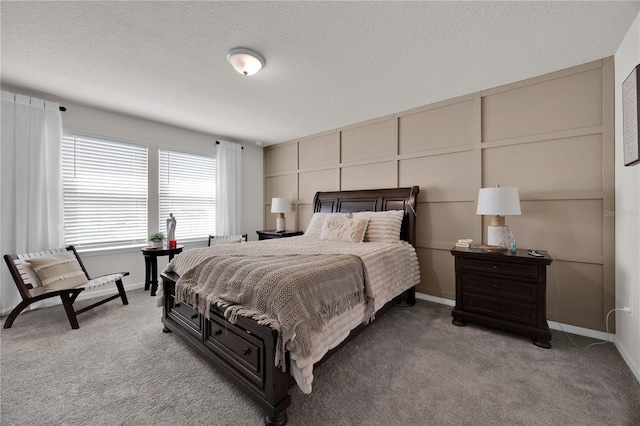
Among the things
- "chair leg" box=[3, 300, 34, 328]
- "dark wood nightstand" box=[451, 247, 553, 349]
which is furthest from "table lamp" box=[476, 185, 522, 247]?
"chair leg" box=[3, 300, 34, 328]

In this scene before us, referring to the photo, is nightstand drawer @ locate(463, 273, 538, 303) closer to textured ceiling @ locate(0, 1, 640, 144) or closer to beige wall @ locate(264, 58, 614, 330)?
beige wall @ locate(264, 58, 614, 330)

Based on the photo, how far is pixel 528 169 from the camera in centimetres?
275

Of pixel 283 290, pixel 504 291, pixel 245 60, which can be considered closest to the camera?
pixel 283 290

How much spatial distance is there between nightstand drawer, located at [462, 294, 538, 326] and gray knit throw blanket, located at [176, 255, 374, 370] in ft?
3.62

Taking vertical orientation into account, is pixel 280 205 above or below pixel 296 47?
below

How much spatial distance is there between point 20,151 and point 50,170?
306 millimetres

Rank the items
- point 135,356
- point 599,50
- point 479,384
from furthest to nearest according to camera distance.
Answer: point 599,50, point 135,356, point 479,384

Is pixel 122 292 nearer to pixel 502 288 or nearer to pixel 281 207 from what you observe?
pixel 281 207

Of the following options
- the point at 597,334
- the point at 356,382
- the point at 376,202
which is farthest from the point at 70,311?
the point at 597,334

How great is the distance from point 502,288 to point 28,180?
523cm

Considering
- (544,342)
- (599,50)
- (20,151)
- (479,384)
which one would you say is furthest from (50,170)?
(599,50)

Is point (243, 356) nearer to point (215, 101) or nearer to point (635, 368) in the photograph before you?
point (635, 368)

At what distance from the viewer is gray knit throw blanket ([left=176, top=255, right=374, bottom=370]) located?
57.4 inches

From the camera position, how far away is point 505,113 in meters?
2.88
